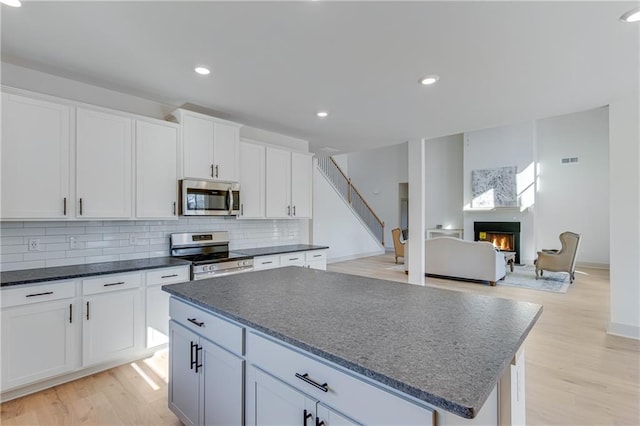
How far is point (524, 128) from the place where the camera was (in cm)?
839

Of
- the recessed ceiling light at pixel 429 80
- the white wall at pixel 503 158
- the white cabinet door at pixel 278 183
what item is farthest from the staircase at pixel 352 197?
the recessed ceiling light at pixel 429 80

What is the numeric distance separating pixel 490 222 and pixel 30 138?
377 inches

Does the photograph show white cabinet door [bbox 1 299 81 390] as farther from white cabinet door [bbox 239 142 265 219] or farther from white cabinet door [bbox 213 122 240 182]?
white cabinet door [bbox 239 142 265 219]

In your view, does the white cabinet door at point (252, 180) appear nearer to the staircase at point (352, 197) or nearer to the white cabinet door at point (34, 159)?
the white cabinet door at point (34, 159)

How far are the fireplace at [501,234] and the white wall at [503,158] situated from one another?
10 cm

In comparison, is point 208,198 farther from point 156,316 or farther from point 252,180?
point 156,316

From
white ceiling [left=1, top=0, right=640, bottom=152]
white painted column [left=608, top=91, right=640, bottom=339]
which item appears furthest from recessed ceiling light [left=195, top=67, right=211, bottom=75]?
white painted column [left=608, top=91, right=640, bottom=339]

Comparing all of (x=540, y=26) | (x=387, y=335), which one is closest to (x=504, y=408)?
(x=387, y=335)

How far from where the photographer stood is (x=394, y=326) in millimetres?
1345

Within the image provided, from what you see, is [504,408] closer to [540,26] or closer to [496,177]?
[540,26]

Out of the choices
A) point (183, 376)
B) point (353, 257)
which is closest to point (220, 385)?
point (183, 376)

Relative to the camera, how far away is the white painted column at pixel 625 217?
135 inches

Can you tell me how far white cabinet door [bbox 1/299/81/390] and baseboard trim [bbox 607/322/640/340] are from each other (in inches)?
212

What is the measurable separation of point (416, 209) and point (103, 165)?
4392 millimetres
